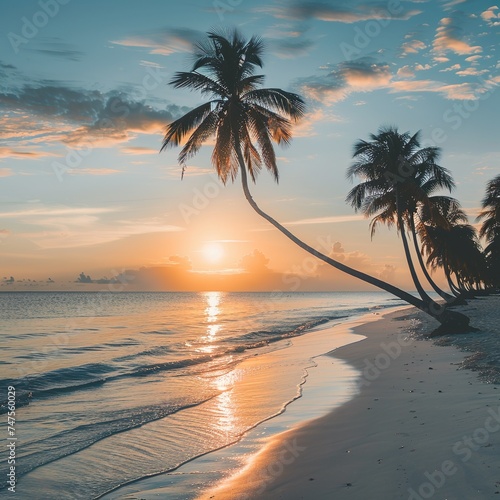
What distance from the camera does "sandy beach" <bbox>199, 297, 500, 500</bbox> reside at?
5355 millimetres

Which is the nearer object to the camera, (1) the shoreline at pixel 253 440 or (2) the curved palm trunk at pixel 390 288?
(1) the shoreline at pixel 253 440

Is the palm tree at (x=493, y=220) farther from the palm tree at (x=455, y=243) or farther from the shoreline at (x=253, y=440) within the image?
the shoreline at (x=253, y=440)

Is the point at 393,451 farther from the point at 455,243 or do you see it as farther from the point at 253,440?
the point at 455,243

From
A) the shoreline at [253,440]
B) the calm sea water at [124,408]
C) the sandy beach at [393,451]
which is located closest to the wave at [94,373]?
the calm sea water at [124,408]

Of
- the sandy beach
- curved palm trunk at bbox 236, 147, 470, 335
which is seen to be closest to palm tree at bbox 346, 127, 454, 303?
curved palm trunk at bbox 236, 147, 470, 335

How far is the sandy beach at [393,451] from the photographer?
211 inches

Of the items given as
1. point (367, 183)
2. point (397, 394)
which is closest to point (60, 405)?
point (397, 394)

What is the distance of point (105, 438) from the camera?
364 inches

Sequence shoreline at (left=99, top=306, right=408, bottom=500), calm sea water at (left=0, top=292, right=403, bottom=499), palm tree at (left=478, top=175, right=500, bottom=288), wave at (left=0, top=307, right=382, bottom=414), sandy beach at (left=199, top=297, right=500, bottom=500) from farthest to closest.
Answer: palm tree at (left=478, top=175, right=500, bottom=288)
wave at (left=0, top=307, right=382, bottom=414)
calm sea water at (left=0, top=292, right=403, bottom=499)
shoreline at (left=99, top=306, right=408, bottom=500)
sandy beach at (left=199, top=297, right=500, bottom=500)

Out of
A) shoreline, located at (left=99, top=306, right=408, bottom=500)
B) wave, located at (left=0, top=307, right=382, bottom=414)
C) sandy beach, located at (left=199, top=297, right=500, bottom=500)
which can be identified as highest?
sandy beach, located at (left=199, top=297, right=500, bottom=500)

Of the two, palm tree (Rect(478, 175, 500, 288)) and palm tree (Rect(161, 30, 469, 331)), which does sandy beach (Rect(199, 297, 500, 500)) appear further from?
palm tree (Rect(478, 175, 500, 288))

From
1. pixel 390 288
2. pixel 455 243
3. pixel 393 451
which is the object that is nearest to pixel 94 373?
pixel 390 288

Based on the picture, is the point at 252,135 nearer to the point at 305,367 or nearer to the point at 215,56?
the point at 215,56

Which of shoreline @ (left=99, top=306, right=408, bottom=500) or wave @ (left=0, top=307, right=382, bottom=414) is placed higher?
shoreline @ (left=99, top=306, right=408, bottom=500)
